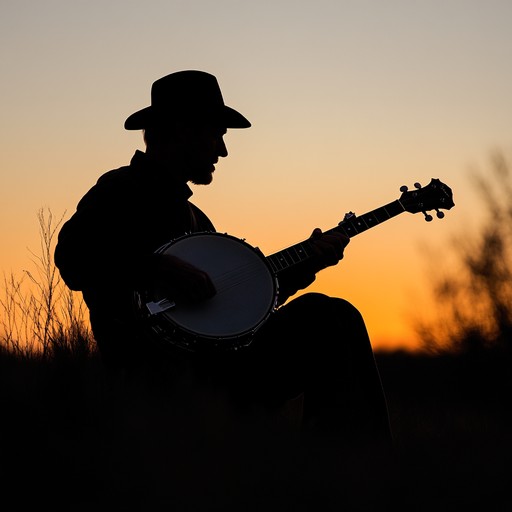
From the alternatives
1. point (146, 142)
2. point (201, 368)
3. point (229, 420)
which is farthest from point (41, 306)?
point (229, 420)

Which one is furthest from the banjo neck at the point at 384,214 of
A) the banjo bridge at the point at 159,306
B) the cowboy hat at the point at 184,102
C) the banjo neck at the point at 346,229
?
the cowboy hat at the point at 184,102

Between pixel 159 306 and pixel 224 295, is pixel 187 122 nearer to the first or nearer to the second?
pixel 224 295

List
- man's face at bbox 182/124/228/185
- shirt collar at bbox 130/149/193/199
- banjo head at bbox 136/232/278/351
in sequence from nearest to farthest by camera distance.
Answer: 1. banjo head at bbox 136/232/278/351
2. shirt collar at bbox 130/149/193/199
3. man's face at bbox 182/124/228/185

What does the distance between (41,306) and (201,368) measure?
1927mm

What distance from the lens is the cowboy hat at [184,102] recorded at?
485cm

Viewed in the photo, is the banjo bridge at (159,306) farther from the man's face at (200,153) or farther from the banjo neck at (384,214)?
the man's face at (200,153)

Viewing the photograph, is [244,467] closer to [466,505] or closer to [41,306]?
[466,505]

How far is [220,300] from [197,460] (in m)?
1.13

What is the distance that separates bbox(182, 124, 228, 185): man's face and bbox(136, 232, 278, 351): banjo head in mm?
348

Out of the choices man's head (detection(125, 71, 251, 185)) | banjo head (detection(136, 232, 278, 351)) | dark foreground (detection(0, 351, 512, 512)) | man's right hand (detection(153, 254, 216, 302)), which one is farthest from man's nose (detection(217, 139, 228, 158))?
dark foreground (detection(0, 351, 512, 512))

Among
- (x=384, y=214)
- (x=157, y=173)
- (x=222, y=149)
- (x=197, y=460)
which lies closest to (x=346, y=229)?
(x=384, y=214)

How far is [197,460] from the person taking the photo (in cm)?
339

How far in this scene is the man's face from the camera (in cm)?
473

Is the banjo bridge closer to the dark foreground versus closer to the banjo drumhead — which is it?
the banjo drumhead
